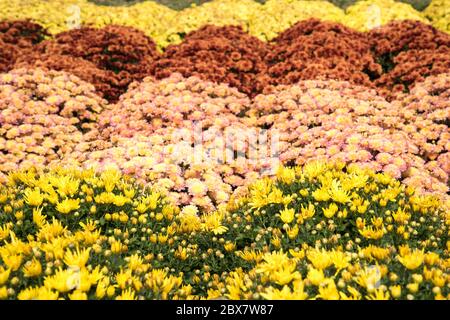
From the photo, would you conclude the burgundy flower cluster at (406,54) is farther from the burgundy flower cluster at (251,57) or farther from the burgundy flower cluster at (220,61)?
the burgundy flower cluster at (220,61)

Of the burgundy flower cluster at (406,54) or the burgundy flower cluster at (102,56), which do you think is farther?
the burgundy flower cluster at (102,56)

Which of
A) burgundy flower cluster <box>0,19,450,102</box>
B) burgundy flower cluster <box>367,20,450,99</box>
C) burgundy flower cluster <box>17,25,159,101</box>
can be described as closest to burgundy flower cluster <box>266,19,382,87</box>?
burgundy flower cluster <box>0,19,450,102</box>

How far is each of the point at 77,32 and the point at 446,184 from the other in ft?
29.6

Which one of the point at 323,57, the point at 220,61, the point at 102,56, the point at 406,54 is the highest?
the point at 406,54

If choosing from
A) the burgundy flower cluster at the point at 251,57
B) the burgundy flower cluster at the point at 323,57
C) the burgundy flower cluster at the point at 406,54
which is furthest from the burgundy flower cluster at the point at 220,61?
the burgundy flower cluster at the point at 406,54

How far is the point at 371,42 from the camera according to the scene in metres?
10.3

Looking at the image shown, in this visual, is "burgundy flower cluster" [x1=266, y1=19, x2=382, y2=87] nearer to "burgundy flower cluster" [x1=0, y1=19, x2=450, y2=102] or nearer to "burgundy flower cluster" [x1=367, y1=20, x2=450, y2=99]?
"burgundy flower cluster" [x1=0, y1=19, x2=450, y2=102]

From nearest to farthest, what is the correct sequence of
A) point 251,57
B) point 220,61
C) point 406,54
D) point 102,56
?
point 220,61
point 406,54
point 251,57
point 102,56

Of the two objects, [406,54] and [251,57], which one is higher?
[406,54]

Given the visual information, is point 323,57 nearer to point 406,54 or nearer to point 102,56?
point 406,54

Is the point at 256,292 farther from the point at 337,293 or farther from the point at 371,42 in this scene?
the point at 371,42

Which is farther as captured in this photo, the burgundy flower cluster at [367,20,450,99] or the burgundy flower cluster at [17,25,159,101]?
the burgundy flower cluster at [17,25,159,101]

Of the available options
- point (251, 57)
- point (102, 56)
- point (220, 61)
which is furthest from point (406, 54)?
point (102, 56)

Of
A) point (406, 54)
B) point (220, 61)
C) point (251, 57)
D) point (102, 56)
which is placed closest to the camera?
point (220, 61)
